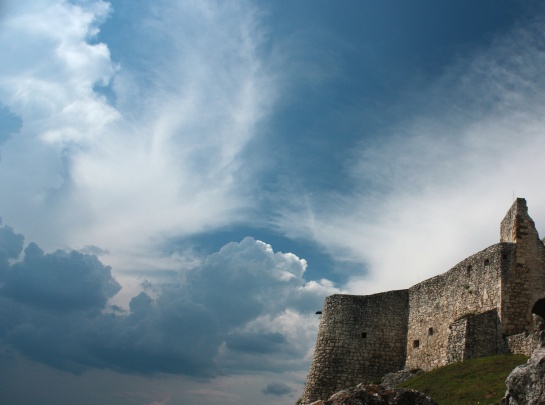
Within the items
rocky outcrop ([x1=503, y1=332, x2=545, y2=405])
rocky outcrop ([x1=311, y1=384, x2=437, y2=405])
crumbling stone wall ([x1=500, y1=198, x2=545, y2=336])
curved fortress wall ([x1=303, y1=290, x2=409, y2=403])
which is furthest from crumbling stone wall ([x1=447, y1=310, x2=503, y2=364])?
rocky outcrop ([x1=311, y1=384, x2=437, y2=405])

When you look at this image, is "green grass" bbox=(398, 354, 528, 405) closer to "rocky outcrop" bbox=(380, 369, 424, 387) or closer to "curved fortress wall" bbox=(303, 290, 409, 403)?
"rocky outcrop" bbox=(380, 369, 424, 387)

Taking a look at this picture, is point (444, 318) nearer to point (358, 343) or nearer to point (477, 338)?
point (477, 338)

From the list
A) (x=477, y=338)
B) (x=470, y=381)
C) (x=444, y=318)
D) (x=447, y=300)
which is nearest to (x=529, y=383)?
(x=470, y=381)

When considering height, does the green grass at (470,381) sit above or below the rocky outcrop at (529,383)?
above

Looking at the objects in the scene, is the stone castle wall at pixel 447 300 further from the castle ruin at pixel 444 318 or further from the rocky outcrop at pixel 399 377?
the rocky outcrop at pixel 399 377

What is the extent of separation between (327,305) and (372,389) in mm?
27951

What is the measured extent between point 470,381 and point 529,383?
1039cm

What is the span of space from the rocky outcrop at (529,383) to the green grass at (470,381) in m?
5.44

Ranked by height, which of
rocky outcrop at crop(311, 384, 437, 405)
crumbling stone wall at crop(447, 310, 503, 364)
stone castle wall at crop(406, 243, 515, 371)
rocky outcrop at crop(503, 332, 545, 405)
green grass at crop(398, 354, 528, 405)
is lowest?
rocky outcrop at crop(311, 384, 437, 405)

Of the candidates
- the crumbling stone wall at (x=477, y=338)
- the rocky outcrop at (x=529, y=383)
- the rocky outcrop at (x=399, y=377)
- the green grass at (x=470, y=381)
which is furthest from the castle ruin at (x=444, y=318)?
the rocky outcrop at (x=529, y=383)

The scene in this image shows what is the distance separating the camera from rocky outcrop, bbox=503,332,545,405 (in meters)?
13.5

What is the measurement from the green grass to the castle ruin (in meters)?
1.72

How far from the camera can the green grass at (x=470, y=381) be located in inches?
830

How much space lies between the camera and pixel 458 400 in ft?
71.3
